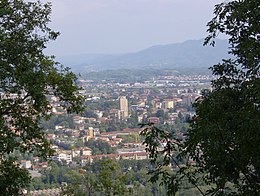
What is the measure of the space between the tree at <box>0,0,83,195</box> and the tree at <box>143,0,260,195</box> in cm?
134

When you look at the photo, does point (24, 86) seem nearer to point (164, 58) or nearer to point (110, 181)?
point (110, 181)

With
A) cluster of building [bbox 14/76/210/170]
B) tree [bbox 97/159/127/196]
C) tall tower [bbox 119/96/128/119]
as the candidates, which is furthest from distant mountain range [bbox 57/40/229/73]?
tree [bbox 97/159/127/196]

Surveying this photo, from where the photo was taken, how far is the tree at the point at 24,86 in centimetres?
358

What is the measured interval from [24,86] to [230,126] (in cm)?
192

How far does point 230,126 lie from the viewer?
277 centimetres

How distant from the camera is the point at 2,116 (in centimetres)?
379

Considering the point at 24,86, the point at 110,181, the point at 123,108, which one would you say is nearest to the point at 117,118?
the point at 123,108

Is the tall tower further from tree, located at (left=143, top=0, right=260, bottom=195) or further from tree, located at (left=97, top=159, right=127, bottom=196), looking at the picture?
tree, located at (left=143, top=0, right=260, bottom=195)

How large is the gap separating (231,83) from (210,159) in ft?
3.01

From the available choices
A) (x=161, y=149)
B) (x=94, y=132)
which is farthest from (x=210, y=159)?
(x=94, y=132)

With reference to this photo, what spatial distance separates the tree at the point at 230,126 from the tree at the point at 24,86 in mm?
1341

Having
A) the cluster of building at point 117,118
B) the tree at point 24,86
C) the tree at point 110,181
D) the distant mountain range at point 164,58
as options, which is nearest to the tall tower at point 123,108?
the cluster of building at point 117,118

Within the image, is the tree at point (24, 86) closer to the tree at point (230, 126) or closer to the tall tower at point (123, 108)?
the tree at point (230, 126)

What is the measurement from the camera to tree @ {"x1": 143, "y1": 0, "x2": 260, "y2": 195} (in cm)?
258
